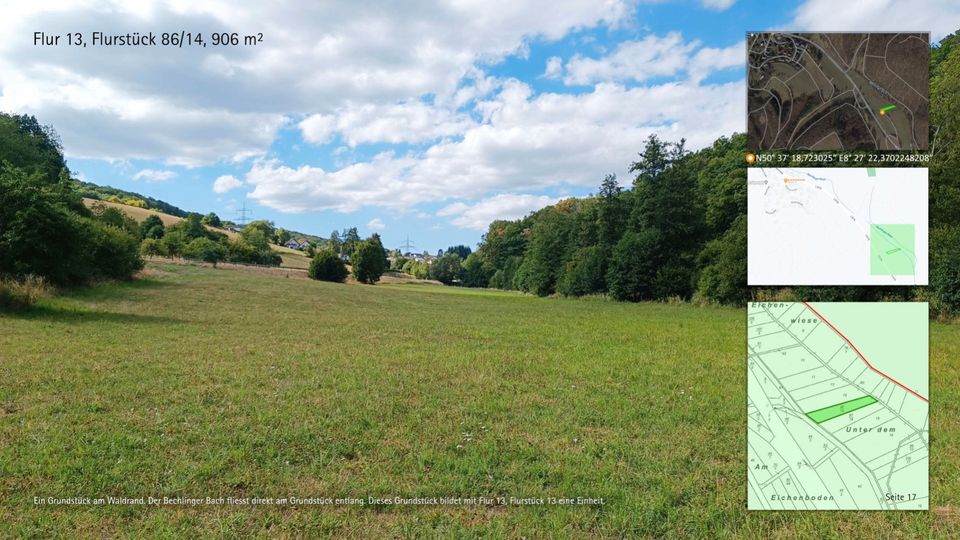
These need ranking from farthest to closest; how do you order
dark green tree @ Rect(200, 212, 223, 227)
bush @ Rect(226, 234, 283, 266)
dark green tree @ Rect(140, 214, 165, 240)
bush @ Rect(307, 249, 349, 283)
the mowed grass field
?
dark green tree @ Rect(200, 212, 223, 227) → bush @ Rect(226, 234, 283, 266) → dark green tree @ Rect(140, 214, 165, 240) → bush @ Rect(307, 249, 349, 283) → the mowed grass field

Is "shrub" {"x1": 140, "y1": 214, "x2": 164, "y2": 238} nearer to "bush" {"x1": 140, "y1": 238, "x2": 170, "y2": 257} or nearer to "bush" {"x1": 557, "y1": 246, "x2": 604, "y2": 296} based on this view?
"bush" {"x1": 140, "y1": 238, "x2": 170, "y2": 257}

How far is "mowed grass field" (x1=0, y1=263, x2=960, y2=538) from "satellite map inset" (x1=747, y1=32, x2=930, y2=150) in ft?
8.30

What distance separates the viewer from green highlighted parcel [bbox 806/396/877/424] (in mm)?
2838

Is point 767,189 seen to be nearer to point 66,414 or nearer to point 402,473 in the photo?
point 402,473

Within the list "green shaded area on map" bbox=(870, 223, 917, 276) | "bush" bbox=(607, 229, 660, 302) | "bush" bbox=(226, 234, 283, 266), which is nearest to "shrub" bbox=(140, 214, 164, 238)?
"bush" bbox=(226, 234, 283, 266)

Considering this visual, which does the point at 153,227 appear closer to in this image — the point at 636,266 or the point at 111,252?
the point at 111,252

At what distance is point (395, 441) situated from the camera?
4934 millimetres

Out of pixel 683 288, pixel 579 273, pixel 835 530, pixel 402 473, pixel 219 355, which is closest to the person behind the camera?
pixel 835 530

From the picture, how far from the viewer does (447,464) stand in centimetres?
430

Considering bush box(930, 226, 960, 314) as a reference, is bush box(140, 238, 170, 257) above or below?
above

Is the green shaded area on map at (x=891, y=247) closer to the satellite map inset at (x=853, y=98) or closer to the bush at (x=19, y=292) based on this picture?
the satellite map inset at (x=853, y=98)

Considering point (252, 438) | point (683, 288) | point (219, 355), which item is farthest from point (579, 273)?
point (252, 438)

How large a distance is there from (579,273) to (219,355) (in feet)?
137

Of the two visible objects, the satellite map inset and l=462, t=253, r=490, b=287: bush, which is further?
l=462, t=253, r=490, b=287: bush
